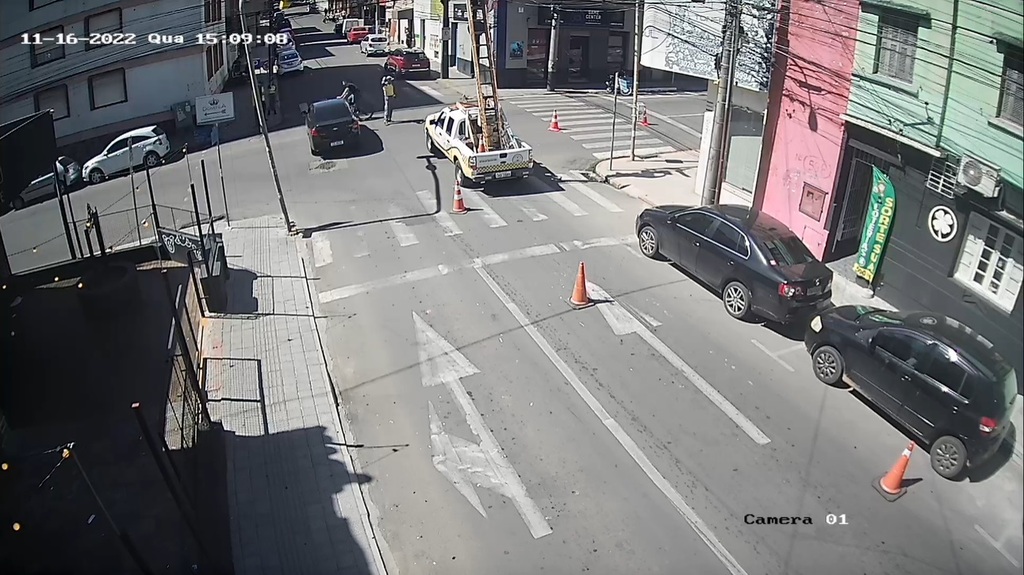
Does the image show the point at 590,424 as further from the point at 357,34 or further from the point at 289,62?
the point at 357,34

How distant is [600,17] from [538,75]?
13.3ft

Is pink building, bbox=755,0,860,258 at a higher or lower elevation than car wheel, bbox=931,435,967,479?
higher

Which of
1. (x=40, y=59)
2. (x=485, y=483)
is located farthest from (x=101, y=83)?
(x=485, y=483)

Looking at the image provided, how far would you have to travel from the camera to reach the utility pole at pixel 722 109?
562 inches

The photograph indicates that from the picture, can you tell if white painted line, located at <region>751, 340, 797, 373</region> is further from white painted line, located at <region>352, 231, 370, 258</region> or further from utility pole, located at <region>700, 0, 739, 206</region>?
white painted line, located at <region>352, 231, 370, 258</region>

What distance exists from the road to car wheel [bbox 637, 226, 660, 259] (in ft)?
0.75

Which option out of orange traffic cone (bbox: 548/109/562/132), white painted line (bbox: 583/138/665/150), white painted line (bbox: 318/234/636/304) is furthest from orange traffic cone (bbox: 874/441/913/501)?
orange traffic cone (bbox: 548/109/562/132)

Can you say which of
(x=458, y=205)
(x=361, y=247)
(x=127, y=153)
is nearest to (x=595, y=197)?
(x=458, y=205)

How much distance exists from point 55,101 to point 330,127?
1505 centimetres


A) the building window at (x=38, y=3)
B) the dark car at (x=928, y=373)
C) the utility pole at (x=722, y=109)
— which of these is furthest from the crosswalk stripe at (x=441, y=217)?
the building window at (x=38, y=3)

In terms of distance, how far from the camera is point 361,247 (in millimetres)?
14875

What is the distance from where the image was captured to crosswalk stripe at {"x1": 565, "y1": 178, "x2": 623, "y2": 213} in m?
17.3

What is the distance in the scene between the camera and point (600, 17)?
3497 centimetres

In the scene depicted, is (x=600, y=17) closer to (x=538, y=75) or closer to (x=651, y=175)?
(x=538, y=75)
